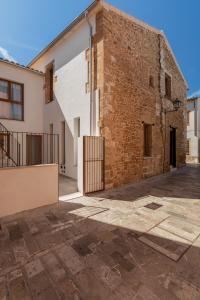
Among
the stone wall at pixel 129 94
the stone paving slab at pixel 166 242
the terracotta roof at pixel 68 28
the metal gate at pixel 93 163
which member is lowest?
the stone paving slab at pixel 166 242

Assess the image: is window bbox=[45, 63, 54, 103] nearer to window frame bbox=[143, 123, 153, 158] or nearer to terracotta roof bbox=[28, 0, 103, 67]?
terracotta roof bbox=[28, 0, 103, 67]

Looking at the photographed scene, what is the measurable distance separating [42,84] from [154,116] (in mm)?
6212

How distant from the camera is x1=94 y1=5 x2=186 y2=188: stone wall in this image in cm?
602

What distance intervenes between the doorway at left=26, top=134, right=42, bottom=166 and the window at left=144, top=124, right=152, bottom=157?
5.44 meters

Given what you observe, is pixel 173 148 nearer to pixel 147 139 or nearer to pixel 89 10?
pixel 147 139

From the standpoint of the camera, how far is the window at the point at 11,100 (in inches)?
310

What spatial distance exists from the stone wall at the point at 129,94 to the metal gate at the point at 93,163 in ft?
0.84

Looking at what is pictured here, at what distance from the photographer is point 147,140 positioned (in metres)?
8.40

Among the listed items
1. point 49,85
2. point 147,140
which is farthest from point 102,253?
point 49,85

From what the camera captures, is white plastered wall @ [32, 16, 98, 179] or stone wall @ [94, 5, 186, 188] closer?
stone wall @ [94, 5, 186, 188]

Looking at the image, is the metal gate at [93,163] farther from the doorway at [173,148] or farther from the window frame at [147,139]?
the doorway at [173,148]

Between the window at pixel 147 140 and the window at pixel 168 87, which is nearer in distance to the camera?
the window at pixel 147 140

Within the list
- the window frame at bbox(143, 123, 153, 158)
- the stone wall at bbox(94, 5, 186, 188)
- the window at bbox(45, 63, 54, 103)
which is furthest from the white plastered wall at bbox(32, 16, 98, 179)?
the window frame at bbox(143, 123, 153, 158)

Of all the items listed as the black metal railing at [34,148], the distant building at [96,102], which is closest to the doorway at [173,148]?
the distant building at [96,102]
